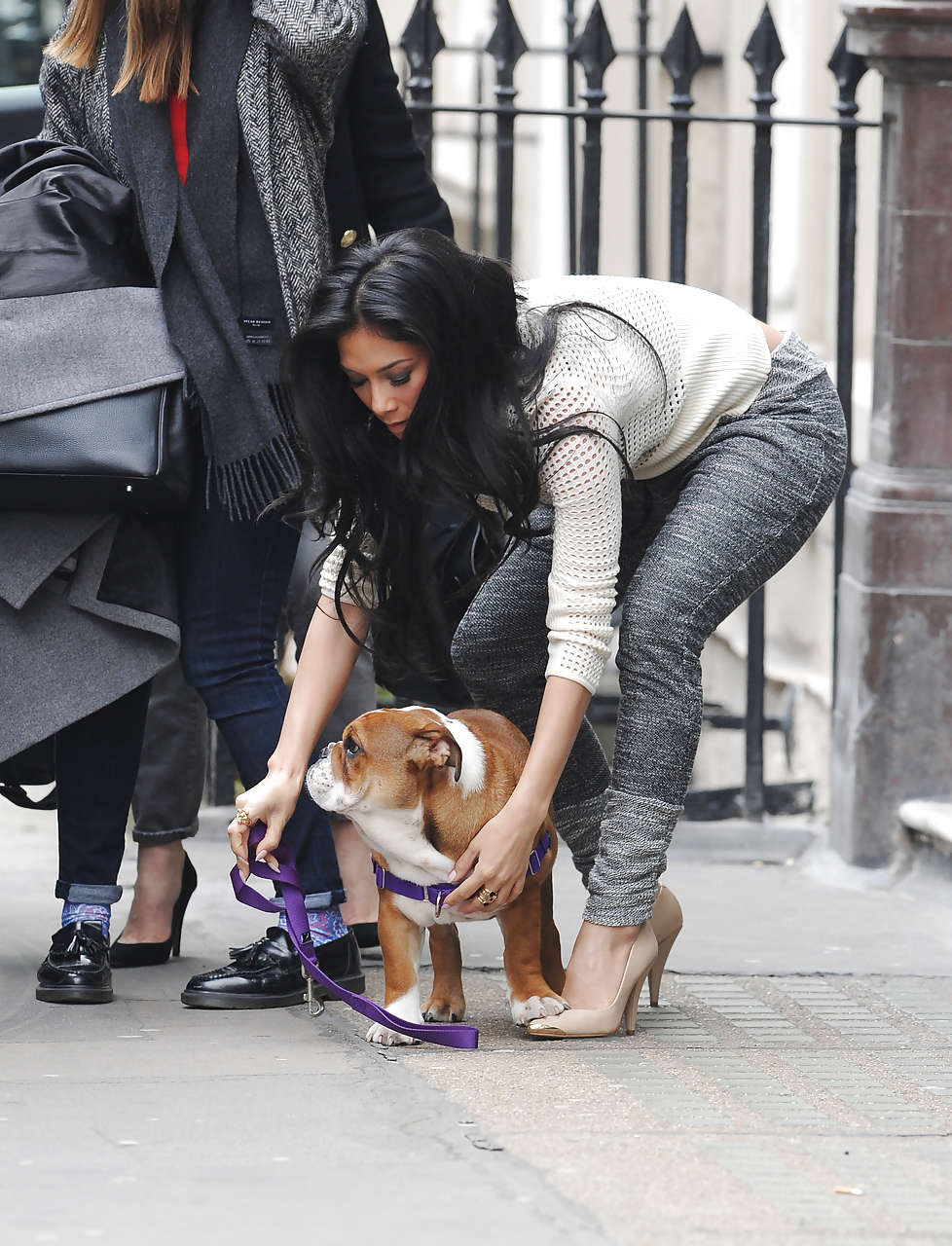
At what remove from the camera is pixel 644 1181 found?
2.38 metres

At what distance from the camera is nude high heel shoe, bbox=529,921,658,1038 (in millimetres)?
3133

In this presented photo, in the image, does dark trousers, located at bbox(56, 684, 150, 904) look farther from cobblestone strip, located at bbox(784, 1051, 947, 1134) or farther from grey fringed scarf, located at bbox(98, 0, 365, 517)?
cobblestone strip, located at bbox(784, 1051, 947, 1134)

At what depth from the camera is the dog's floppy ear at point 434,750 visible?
3014 mm

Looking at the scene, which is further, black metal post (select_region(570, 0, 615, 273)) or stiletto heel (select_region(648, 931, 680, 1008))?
black metal post (select_region(570, 0, 615, 273))

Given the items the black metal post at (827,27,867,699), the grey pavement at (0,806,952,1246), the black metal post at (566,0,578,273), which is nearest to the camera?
the grey pavement at (0,806,952,1246)

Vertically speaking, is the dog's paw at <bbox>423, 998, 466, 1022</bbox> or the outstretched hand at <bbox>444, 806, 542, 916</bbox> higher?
the outstretched hand at <bbox>444, 806, 542, 916</bbox>

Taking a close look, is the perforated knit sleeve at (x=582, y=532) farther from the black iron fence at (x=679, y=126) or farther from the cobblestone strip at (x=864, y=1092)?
the black iron fence at (x=679, y=126)

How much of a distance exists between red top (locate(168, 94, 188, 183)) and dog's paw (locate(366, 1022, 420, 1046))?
1433 millimetres

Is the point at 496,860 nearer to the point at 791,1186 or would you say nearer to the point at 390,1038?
the point at 390,1038

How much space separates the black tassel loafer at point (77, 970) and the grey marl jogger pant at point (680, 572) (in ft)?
2.82

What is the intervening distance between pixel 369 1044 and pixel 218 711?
636mm

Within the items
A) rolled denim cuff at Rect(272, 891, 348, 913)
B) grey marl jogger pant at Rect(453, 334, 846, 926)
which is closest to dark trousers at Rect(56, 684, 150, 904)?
rolled denim cuff at Rect(272, 891, 348, 913)

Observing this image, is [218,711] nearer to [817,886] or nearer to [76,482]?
[76,482]

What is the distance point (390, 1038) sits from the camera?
308 cm
